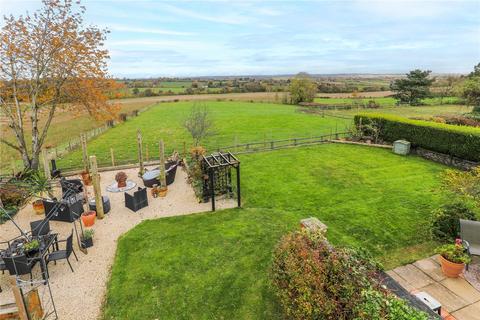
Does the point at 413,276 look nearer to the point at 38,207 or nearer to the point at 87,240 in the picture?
the point at 87,240

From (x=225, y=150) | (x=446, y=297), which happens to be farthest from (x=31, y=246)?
(x=225, y=150)

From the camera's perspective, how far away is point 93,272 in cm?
695

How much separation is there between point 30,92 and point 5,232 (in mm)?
7680

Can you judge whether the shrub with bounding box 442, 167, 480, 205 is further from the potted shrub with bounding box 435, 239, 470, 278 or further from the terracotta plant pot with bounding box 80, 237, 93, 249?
the terracotta plant pot with bounding box 80, 237, 93, 249

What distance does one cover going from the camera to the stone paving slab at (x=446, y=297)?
5.41m

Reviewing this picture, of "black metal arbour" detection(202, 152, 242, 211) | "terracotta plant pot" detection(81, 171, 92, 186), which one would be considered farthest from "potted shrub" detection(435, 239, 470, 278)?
"terracotta plant pot" detection(81, 171, 92, 186)

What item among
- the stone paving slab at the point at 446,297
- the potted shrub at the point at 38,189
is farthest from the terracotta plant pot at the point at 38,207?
the stone paving slab at the point at 446,297

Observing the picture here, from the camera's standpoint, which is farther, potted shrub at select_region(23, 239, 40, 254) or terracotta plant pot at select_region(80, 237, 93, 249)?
terracotta plant pot at select_region(80, 237, 93, 249)

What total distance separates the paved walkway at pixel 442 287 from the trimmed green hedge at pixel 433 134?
981 centimetres

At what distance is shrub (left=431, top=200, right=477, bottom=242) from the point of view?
756cm

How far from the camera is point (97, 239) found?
8.34 metres

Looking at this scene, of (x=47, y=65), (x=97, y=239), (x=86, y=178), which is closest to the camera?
(x=97, y=239)

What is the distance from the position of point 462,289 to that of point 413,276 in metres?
0.89

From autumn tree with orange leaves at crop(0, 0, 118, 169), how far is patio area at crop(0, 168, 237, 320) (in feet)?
14.7
